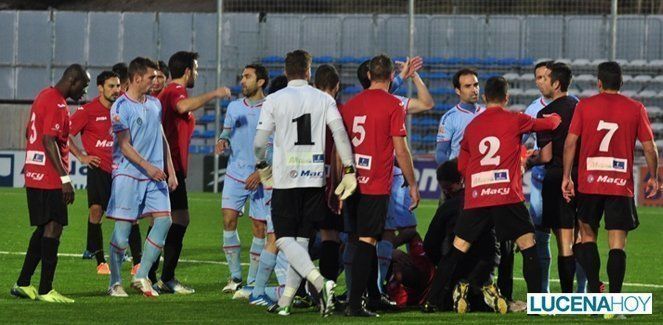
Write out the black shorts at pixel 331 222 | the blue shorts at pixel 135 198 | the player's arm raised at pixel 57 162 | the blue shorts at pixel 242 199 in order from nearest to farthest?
the black shorts at pixel 331 222 < the player's arm raised at pixel 57 162 < the blue shorts at pixel 135 198 < the blue shorts at pixel 242 199

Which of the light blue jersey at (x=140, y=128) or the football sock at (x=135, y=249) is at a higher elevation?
the light blue jersey at (x=140, y=128)

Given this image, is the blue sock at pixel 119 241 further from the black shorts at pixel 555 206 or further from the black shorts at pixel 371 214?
the black shorts at pixel 555 206

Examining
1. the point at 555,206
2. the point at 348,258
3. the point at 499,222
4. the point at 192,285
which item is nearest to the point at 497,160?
the point at 499,222

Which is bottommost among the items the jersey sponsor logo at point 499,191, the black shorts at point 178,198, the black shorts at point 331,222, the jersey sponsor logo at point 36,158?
the black shorts at point 331,222

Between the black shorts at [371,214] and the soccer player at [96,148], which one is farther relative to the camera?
the soccer player at [96,148]

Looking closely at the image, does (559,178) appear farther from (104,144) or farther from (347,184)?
(104,144)

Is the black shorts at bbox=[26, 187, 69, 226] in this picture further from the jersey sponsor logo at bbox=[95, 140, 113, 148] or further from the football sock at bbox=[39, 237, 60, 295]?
the jersey sponsor logo at bbox=[95, 140, 113, 148]

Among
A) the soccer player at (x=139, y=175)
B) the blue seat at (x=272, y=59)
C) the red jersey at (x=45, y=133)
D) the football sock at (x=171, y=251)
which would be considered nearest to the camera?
the red jersey at (x=45, y=133)

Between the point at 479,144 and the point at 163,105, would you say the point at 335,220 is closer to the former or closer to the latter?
the point at 479,144

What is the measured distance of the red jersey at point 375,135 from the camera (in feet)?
35.7

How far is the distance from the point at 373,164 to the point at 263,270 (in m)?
1.42

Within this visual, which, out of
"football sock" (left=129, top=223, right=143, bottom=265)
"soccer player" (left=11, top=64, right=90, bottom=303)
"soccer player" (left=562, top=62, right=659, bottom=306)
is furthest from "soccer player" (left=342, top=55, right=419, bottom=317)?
"football sock" (left=129, top=223, right=143, bottom=265)

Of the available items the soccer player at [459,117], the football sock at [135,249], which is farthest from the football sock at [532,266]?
the football sock at [135,249]

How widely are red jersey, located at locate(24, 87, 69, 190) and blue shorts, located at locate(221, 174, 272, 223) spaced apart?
180cm
